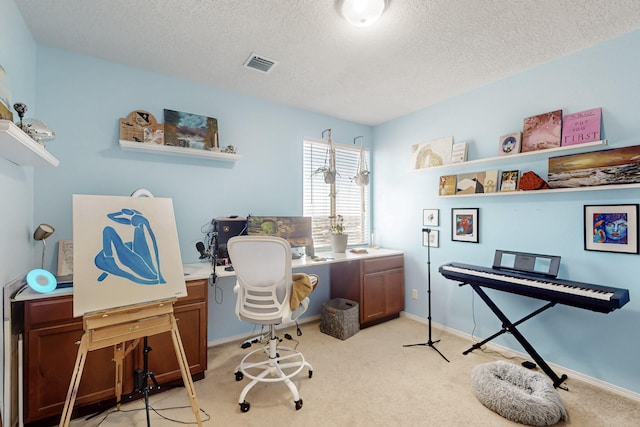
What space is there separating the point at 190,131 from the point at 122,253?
1487mm

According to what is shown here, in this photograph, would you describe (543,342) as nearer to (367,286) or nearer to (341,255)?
(367,286)

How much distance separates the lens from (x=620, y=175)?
2.04 metres

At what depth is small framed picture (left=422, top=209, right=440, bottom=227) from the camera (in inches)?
131

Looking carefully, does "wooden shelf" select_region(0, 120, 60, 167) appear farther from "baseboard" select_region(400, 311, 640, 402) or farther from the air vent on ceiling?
"baseboard" select_region(400, 311, 640, 402)

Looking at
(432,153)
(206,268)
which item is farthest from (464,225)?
(206,268)

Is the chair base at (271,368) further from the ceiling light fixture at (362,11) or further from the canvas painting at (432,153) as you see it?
the canvas painting at (432,153)

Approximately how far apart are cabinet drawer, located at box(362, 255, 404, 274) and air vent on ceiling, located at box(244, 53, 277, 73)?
7.32ft

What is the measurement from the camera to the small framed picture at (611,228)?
2.02 metres

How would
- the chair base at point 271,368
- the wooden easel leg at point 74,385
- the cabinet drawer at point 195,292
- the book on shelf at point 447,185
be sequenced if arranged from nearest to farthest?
the wooden easel leg at point 74,385 → the chair base at point 271,368 → the cabinet drawer at point 195,292 → the book on shelf at point 447,185

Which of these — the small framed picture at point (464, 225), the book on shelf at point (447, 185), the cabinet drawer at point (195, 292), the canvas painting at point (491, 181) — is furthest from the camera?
the book on shelf at point (447, 185)

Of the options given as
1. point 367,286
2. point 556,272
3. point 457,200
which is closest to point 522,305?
point 556,272

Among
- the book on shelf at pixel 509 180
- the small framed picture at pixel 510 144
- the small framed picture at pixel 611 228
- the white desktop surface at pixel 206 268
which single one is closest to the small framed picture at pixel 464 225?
the book on shelf at pixel 509 180

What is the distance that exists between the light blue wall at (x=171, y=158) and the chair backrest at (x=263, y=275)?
98cm

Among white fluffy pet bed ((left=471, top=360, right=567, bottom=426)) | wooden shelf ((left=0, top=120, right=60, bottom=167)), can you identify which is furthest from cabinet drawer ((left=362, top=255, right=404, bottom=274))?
wooden shelf ((left=0, top=120, right=60, bottom=167))
